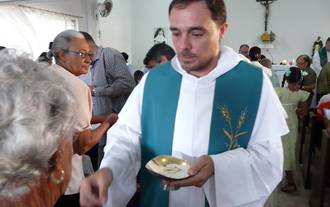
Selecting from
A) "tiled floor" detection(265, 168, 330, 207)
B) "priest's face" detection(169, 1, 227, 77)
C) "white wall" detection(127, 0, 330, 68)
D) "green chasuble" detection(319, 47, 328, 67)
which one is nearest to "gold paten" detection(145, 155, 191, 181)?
"priest's face" detection(169, 1, 227, 77)

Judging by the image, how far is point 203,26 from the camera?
4.58 feet

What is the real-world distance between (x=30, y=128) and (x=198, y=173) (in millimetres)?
691

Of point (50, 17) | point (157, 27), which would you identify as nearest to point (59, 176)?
point (50, 17)

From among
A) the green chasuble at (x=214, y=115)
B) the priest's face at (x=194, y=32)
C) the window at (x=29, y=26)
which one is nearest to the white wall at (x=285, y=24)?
the window at (x=29, y=26)

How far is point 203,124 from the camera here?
150 centimetres

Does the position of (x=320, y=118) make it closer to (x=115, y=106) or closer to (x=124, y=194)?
(x=115, y=106)

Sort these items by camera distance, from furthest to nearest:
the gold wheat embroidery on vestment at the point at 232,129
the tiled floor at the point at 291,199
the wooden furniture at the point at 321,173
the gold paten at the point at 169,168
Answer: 1. the tiled floor at the point at 291,199
2. the wooden furniture at the point at 321,173
3. the gold wheat embroidery on vestment at the point at 232,129
4. the gold paten at the point at 169,168

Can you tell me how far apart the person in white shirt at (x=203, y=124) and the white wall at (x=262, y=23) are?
7830 mm

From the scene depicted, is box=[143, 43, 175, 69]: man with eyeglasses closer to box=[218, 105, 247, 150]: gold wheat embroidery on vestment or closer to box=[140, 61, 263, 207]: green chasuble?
box=[140, 61, 263, 207]: green chasuble

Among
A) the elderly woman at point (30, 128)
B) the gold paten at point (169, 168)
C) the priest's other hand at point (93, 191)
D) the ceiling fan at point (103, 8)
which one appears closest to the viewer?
the elderly woman at point (30, 128)

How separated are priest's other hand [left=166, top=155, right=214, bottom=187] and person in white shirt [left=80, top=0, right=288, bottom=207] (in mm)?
14

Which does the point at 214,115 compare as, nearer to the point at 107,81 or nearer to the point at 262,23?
the point at 107,81

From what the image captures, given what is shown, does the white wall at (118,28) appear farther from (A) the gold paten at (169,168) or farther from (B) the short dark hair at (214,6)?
(A) the gold paten at (169,168)

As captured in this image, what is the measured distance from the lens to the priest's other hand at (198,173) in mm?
1174
